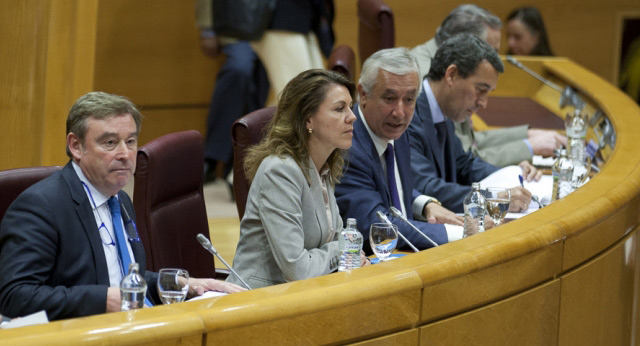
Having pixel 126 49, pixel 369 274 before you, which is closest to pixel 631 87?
pixel 126 49

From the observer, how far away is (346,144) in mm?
2604

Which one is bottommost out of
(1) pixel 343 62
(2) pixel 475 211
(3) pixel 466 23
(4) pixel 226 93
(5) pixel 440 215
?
(4) pixel 226 93

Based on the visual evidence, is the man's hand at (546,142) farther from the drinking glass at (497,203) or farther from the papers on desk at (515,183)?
the drinking glass at (497,203)

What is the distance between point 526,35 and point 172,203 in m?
4.40

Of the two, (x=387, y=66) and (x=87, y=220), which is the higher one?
(x=387, y=66)

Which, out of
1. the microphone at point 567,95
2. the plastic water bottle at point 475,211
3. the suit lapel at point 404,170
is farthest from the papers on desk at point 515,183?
the microphone at point 567,95

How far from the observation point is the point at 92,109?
2104 millimetres

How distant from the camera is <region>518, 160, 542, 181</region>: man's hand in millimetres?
3924

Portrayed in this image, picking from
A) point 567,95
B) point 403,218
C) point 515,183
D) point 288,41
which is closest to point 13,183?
point 403,218

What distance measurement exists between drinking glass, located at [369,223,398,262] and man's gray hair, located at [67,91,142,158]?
73 centimetres

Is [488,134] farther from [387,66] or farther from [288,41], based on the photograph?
[387,66]

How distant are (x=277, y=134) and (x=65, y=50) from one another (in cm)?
121

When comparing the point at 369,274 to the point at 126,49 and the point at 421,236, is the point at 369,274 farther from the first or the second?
the point at 126,49

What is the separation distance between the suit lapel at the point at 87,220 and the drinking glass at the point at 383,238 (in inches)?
28.5
